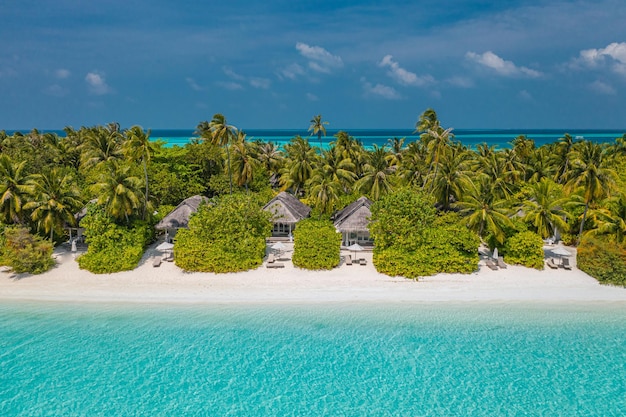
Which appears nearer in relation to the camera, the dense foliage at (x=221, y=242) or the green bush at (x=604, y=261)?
the green bush at (x=604, y=261)

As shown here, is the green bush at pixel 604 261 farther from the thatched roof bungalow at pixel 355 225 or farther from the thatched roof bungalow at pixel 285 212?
the thatched roof bungalow at pixel 285 212

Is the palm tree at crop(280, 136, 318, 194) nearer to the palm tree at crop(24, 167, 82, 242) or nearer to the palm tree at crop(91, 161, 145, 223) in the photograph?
the palm tree at crop(91, 161, 145, 223)

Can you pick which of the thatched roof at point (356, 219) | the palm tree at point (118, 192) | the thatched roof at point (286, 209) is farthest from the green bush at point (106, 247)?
the thatched roof at point (356, 219)

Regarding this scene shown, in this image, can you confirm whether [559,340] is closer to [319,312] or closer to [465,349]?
[465,349]

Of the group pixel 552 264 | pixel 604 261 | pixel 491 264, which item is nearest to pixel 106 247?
pixel 491 264

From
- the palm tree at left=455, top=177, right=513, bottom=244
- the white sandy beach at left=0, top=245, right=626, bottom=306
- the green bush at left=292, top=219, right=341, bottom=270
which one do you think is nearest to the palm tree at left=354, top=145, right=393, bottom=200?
the palm tree at left=455, top=177, right=513, bottom=244
